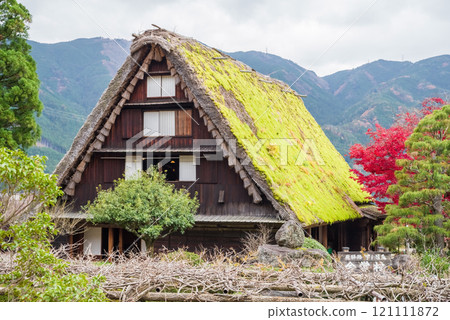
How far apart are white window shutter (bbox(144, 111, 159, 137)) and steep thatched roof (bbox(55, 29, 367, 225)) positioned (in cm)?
96

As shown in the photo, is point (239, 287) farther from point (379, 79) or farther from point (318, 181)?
point (379, 79)

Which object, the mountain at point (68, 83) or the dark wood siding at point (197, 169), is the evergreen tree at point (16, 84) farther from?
the mountain at point (68, 83)

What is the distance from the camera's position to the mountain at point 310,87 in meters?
59.5

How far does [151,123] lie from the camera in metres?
17.1

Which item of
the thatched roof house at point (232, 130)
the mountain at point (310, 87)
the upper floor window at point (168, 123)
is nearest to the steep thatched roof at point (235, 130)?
the thatched roof house at point (232, 130)

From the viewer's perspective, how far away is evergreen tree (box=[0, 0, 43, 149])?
746 inches

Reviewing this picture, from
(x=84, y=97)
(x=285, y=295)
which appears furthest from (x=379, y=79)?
(x=285, y=295)

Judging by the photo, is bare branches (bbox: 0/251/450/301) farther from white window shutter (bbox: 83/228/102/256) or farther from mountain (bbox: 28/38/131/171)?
mountain (bbox: 28/38/131/171)

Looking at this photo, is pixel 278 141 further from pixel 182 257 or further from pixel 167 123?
pixel 182 257

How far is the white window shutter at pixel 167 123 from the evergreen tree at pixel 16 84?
5.91m

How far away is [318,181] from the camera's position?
19438mm

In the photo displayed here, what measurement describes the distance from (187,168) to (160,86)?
2.98 meters

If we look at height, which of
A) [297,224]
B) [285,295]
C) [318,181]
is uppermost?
[318,181]

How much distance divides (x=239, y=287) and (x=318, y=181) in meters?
11.8
